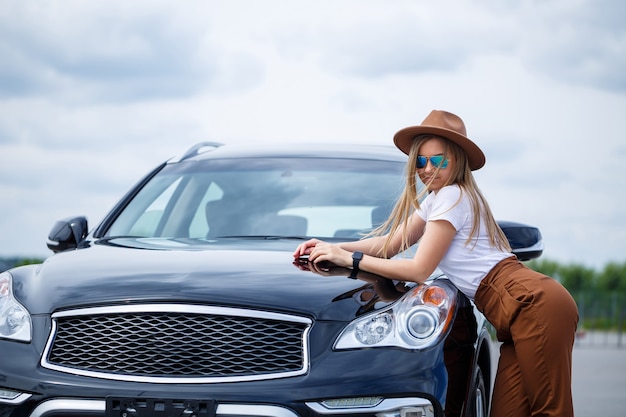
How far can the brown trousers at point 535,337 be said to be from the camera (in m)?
4.19

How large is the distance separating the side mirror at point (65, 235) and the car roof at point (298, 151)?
3.06ft

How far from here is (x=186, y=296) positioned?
3.83 m

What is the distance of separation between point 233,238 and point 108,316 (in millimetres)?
1227

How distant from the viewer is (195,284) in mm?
3912

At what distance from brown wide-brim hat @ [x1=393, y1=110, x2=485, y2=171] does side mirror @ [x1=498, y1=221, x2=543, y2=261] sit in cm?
40

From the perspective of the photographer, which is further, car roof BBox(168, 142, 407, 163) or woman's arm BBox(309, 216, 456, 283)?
car roof BBox(168, 142, 407, 163)

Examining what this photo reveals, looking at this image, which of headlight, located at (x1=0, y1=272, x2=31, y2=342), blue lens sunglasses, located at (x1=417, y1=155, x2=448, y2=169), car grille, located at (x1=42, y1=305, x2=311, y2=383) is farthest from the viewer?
blue lens sunglasses, located at (x1=417, y1=155, x2=448, y2=169)

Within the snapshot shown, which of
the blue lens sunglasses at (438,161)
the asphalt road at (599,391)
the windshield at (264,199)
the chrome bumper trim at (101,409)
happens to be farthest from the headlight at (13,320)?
the asphalt road at (599,391)

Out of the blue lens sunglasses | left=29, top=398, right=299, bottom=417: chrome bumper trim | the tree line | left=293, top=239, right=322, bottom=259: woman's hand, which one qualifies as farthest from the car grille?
the tree line

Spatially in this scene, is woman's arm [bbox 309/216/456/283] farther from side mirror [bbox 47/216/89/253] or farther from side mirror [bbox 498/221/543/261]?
side mirror [bbox 47/216/89/253]

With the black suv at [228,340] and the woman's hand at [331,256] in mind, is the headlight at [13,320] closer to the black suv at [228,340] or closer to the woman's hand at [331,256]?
the black suv at [228,340]

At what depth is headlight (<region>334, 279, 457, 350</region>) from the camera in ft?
12.5

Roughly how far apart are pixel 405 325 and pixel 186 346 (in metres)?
0.82

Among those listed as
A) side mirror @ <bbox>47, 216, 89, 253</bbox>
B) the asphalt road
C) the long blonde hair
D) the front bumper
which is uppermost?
the long blonde hair
